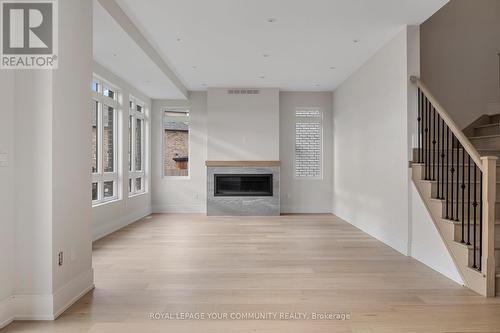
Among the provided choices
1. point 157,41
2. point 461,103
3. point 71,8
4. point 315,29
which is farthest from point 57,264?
point 461,103

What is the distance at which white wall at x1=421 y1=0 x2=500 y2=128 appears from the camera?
540cm

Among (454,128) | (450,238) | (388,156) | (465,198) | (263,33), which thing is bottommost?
(450,238)

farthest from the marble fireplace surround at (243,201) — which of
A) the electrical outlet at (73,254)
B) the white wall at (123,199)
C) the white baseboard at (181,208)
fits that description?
the electrical outlet at (73,254)

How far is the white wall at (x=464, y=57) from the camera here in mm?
5402

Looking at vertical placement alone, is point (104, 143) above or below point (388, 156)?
above

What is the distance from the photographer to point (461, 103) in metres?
5.50

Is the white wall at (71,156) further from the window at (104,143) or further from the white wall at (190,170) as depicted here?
the white wall at (190,170)

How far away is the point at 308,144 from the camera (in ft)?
30.1

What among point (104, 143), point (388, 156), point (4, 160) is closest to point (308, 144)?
point (388, 156)

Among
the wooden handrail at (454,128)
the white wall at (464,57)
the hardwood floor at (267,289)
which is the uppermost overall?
the white wall at (464,57)

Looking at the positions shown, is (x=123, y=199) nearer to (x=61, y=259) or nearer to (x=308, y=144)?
(x=61, y=259)

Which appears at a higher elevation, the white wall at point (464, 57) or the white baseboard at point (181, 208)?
the white wall at point (464, 57)

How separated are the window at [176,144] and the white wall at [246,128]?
88 cm

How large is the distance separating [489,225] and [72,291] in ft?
12.0
